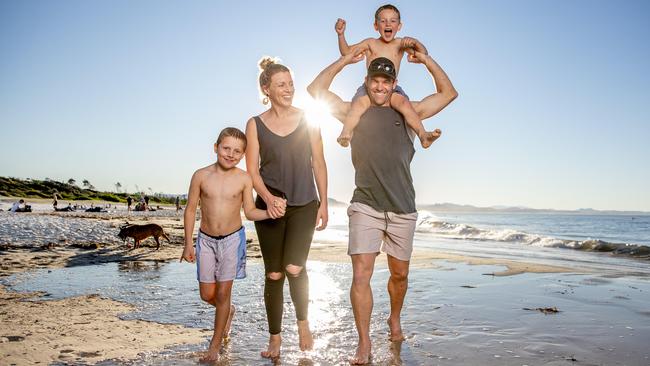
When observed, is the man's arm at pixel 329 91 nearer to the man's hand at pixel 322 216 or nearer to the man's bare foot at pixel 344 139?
the man's bare foot at pixel 344 139

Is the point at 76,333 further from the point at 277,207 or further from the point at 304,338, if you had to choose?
the point at 277,207

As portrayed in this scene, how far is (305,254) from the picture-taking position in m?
4.09

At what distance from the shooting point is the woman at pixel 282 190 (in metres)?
4.01

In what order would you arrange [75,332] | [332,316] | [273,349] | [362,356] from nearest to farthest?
[362,356] → [273,349] → [75,332] → [332,316]

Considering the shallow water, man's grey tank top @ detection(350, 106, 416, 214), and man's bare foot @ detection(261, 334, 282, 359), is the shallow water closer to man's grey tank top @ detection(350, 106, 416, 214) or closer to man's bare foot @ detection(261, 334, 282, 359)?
man's bare foot @ detection(261, 334, 282, 359)

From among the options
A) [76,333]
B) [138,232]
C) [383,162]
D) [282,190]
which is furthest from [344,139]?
[138,232]

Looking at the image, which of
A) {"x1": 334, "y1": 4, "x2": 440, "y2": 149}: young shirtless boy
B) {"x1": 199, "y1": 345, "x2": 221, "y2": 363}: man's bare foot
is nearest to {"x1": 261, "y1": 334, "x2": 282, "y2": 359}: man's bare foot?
{"x1": 199, "y1": 345, "x2": 221, "y2": 363}: man's bare foot

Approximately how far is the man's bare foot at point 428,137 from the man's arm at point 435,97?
458mm

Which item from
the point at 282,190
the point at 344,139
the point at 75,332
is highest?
the point at 344,139

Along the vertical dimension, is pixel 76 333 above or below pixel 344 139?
below

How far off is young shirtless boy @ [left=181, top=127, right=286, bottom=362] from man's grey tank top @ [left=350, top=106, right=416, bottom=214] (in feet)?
3.02

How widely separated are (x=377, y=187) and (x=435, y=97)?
105 cm

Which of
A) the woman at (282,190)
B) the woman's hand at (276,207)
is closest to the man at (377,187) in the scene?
the woman at (282,190)

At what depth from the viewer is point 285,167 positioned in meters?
4.02
